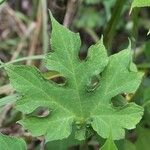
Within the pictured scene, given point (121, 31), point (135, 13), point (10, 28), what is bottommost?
point (121, 31)

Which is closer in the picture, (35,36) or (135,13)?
(135,13)

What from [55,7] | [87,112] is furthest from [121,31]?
[87,112]

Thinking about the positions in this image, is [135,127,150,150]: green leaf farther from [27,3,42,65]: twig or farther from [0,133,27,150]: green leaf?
[27,3,42,65]: twig

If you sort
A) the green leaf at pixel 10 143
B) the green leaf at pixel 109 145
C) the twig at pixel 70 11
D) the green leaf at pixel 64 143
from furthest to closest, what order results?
the twig at pixel 70 11 → the green leaf at pixel 64 143 → the green leaf at pixel 10 143 → the green leaf at pixel 109 145

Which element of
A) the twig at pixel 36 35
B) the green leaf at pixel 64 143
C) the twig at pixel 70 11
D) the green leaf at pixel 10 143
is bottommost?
the green leaf at pixel 64 143

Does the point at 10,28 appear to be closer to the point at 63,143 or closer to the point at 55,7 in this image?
the point at 55,7

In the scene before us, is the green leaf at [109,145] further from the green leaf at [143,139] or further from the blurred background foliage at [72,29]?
the green leaf at [143,139]

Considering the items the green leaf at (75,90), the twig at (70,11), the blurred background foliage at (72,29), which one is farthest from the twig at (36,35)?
the green leaf at (75,90)
